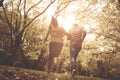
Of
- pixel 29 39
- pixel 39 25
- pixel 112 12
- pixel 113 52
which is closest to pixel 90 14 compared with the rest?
pixel 112 12

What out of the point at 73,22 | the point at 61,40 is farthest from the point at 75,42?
the point at 73,22

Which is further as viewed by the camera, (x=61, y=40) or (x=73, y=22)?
(x=73, y=22)

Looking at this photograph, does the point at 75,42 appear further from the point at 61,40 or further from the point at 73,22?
the point at 73,22

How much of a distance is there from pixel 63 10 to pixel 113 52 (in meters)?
5.92

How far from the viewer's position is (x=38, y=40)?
2825 centimetres

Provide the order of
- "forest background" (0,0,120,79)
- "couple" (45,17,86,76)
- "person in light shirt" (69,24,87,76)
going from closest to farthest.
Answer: "couple" (45,17,86,76) < "person in light shirt" (69,24,87,76) < "forest background" (0,0,120,79)

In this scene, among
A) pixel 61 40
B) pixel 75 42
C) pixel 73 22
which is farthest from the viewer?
pixel 73 22

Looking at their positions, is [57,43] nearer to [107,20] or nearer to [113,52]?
[107,20]

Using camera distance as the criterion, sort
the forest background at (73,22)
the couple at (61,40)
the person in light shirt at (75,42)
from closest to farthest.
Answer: the couple at (61,40)
the person in light shirt at (75,42)
the forest background at (73,22)

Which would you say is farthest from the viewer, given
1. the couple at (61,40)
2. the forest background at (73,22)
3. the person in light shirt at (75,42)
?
the forest background at (73,22)

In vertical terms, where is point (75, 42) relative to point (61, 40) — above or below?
below

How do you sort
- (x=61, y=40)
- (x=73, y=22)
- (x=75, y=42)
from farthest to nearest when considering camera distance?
(x=73, y=22) → (x=75, y=42) → (x=61, y=40)

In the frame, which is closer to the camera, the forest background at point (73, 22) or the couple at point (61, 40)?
the couple at point (61, 40)

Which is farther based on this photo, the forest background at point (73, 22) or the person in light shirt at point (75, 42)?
the forest background at point (73, 22)
